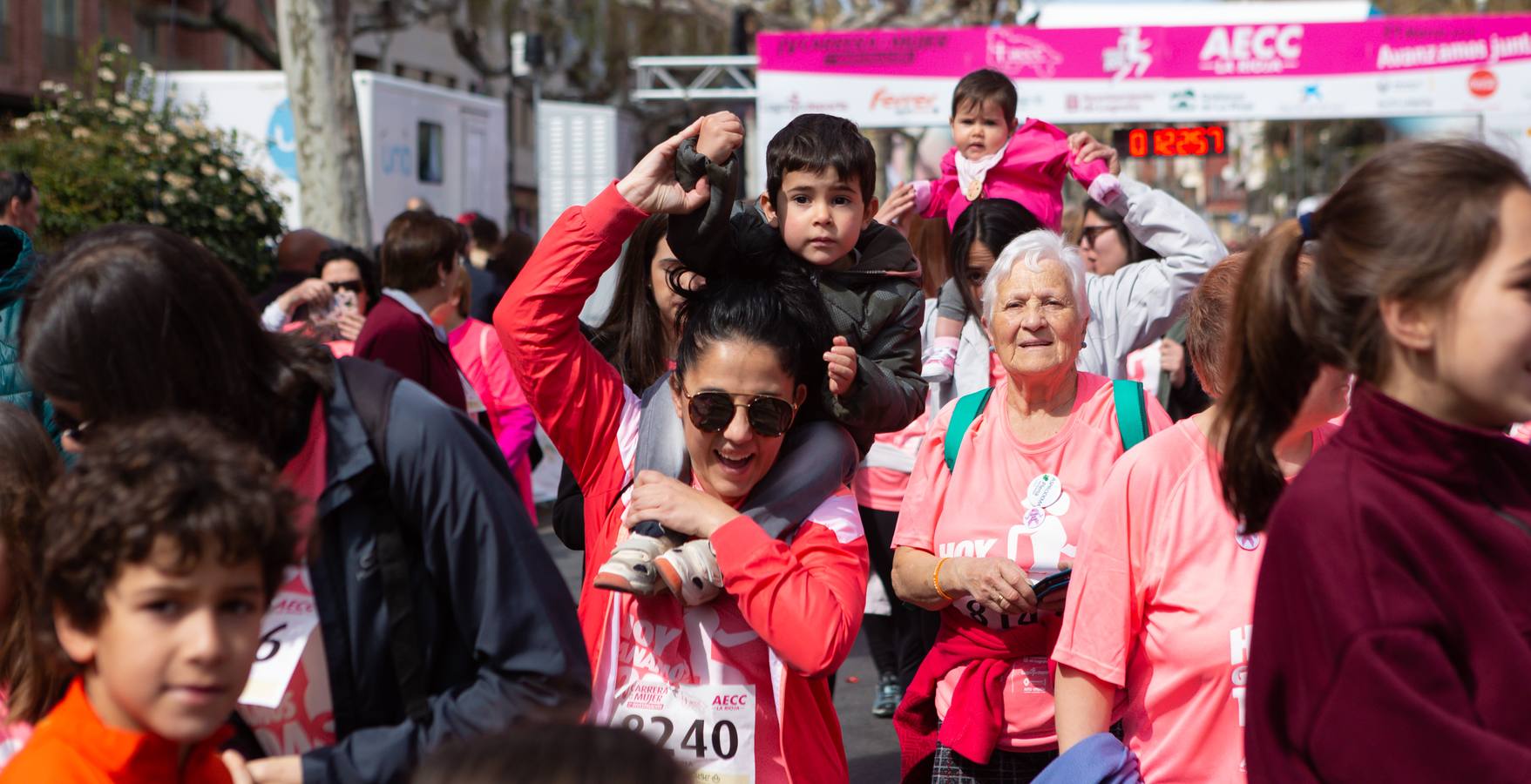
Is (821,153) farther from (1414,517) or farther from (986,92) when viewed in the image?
(986,92)

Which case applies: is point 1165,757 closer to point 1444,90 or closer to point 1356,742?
point 1356,742

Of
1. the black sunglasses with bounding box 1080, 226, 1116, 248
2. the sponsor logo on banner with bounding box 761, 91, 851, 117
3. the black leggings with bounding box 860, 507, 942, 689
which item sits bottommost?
the black leggings with bounding box 860, 507, 942, 689

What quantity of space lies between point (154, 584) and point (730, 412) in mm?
1338

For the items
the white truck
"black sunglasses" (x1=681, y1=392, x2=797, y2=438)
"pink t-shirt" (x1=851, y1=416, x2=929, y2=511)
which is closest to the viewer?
"black sunglasses" (x1=681, y1=392, x2=797, y2=438)

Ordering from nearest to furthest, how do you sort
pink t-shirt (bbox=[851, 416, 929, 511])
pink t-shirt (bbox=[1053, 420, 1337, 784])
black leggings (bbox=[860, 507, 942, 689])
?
1. pink t-shirt (bbox=[1053, 420, 1337, 784])
2. black leggings (bbox=[860, 507, 942, 689])
3. pink t-shirt (bbox=[851, 416, 929, 511])

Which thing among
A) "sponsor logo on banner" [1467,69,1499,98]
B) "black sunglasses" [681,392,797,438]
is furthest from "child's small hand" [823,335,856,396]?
"sponsor logo on banner" [1467,69,1499,98]

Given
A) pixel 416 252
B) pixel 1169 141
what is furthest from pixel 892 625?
pixel 1169 141

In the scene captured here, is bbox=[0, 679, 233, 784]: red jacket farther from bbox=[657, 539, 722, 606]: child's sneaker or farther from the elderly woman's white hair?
the elderly woman's white hair

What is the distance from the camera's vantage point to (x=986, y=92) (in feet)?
21.1

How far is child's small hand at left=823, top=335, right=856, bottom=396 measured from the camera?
10.5ft

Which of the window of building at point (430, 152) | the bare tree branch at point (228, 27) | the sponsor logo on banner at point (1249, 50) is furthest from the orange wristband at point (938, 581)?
the bare tree branch at point (228, 27)

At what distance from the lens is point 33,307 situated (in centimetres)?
208

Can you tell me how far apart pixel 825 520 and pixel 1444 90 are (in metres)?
17.0

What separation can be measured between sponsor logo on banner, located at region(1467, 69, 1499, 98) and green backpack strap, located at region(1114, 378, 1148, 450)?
16.1m
